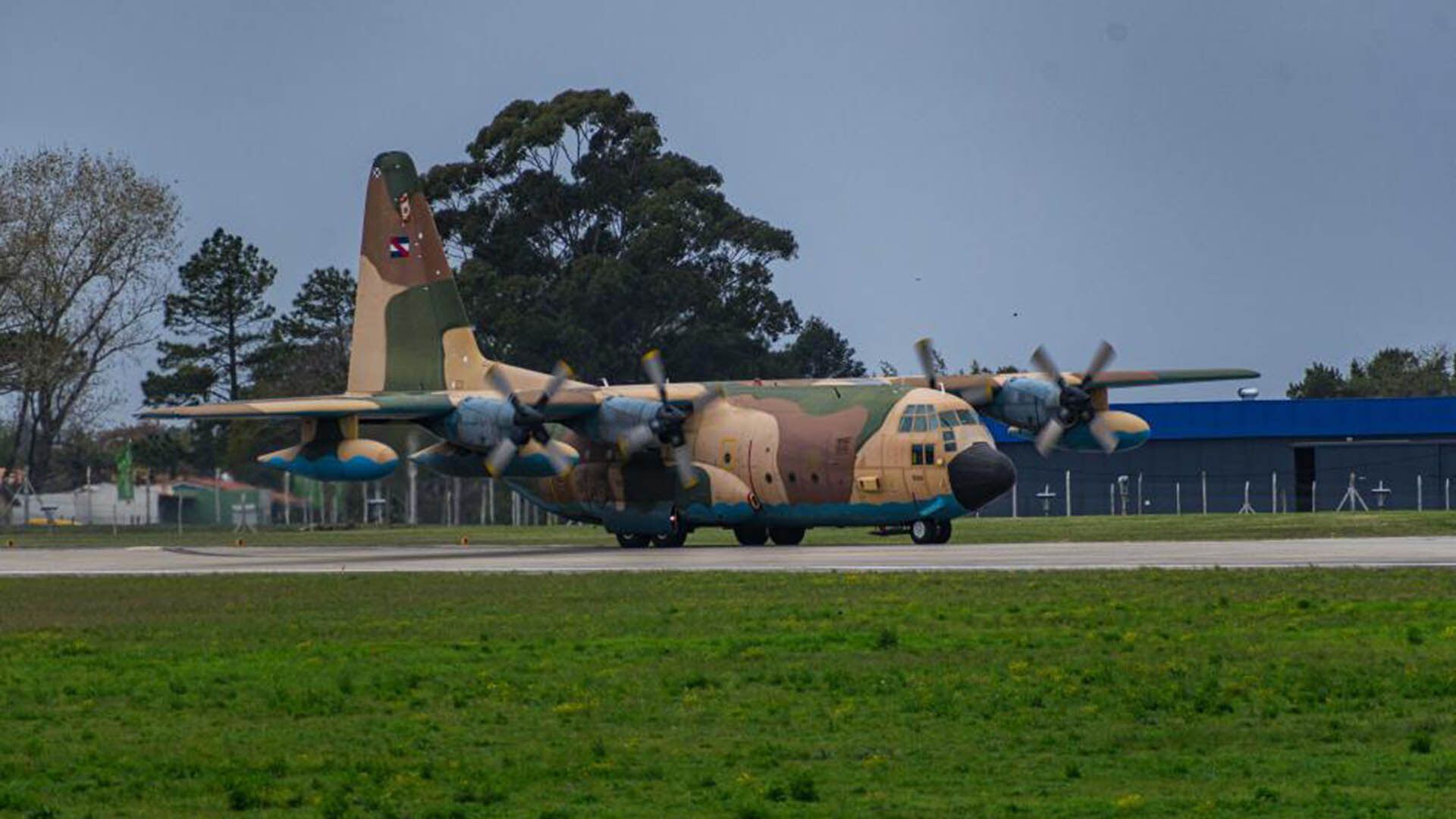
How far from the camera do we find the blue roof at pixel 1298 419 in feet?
307

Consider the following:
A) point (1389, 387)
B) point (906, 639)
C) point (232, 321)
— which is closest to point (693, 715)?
point (906, 639)

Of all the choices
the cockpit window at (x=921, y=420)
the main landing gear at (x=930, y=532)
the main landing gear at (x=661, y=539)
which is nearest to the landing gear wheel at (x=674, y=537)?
the main landing gear at (x=661, y=539)

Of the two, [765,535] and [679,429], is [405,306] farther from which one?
[765,535]

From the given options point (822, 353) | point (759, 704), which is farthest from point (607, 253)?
point (759, 704)

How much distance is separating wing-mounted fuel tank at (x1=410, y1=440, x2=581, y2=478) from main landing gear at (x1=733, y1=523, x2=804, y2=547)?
460 cm

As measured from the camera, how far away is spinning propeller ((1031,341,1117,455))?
170ft

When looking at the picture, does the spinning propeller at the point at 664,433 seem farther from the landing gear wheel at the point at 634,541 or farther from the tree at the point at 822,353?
the tree at the point at 822,353

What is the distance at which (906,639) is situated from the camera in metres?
27.0

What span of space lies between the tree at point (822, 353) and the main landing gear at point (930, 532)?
2407 inches

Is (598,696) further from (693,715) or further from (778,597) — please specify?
(778,597)

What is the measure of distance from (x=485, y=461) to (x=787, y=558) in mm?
9318

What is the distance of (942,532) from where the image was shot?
5094 centimetres

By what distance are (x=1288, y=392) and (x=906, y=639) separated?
120 metres

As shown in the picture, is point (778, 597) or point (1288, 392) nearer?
point (778, 597)
